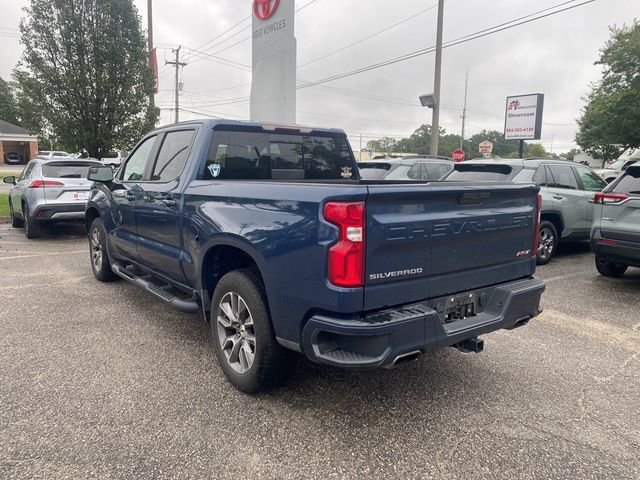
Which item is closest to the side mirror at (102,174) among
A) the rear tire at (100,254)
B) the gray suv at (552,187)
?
the rear tire at (100,254)

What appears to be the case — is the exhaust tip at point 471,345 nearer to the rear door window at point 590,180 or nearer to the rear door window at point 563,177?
the rear door window at point 563,177

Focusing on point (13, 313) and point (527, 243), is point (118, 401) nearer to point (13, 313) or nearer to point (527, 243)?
point (13, 313)

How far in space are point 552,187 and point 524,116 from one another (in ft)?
51.0

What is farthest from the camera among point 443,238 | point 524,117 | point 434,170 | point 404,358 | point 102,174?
point 524,117

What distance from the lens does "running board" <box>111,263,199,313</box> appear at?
3975 millimetres

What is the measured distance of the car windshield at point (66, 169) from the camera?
31.1 feet

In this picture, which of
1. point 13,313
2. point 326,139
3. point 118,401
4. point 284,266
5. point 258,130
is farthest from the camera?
point 13,313

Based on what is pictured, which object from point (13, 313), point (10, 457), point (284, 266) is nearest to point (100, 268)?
point (13, 313)

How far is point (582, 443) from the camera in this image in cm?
287

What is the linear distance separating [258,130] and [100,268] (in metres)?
3.43

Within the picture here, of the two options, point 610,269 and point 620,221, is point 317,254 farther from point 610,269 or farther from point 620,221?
point 610,269

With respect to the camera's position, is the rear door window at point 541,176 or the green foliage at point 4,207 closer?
the rear door window at point 541,176

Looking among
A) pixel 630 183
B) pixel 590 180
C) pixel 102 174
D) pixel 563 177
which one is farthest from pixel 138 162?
pixel 590 180

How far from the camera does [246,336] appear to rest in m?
3.35
